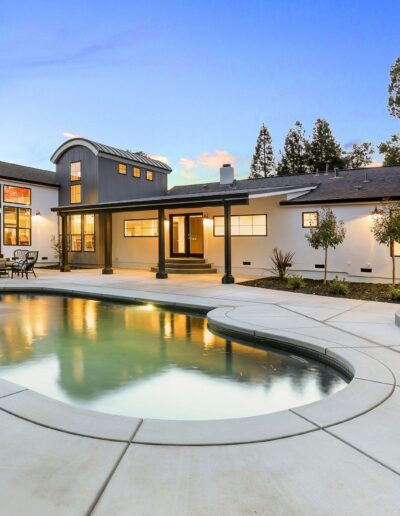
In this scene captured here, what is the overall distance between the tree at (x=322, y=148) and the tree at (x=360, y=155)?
1028 millimetres

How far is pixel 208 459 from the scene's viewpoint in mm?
2158

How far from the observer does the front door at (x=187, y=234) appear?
50.8 feet

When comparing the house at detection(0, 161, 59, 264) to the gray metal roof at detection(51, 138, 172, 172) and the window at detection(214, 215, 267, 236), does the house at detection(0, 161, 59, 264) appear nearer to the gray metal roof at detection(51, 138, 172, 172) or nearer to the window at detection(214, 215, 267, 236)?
the gray metal roof at detection(51, 138, 172, 172)

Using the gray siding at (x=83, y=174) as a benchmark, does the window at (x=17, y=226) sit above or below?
below

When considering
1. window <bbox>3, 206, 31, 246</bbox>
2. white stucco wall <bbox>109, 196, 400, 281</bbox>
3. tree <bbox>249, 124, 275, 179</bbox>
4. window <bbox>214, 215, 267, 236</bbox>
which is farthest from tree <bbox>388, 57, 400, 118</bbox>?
tree <bbox>249, 124, 275, 179</bbox>

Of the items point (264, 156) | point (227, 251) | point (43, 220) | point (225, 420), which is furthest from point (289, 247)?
point (264, 156)

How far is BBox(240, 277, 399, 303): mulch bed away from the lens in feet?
28.9

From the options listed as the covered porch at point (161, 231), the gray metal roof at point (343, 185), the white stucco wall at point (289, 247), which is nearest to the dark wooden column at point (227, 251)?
the gray metal roof at point (343, 185)

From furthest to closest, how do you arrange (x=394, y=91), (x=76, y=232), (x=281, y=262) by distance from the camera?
(x=76, y=232) < (x=394, y=91) < (x=281, y=262)

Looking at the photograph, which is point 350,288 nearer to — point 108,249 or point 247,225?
point 247,225

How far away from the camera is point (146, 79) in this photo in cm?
1806

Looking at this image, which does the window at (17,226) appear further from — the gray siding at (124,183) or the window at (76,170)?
the gray siding at (124,183)

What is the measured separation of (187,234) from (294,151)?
2921 cm

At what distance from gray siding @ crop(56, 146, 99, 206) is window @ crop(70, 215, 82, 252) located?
83cm
